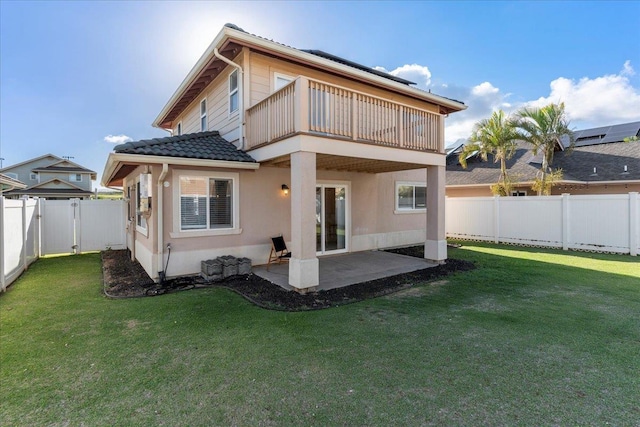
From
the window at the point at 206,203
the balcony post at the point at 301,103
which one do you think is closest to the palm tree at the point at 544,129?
the balcony post at the point at 301,103

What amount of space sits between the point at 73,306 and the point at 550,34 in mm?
18744

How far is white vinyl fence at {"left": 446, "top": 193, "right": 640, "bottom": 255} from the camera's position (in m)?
10.0

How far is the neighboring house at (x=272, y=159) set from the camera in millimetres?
6293

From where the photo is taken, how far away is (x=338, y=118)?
6770mm

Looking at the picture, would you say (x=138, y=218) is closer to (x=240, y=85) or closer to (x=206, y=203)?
(x=206, y=203)

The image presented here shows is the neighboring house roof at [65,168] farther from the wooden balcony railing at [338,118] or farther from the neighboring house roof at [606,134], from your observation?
the neighboring house roof at [606,134]

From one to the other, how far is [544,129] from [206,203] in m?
16.1

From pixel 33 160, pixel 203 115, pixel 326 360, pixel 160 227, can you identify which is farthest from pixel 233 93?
pixel 33 160

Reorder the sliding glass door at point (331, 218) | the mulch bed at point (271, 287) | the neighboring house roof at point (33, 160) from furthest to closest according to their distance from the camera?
the neighboring house roof at point (33, 160), the sliding glass door at point (331, 218), the mulch bed at point (271, 287)

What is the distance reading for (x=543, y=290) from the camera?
6.36m

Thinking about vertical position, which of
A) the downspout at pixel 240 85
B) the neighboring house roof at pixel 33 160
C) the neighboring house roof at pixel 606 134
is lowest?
the downspout at pixel 240 85

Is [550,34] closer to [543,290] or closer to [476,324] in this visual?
[543,290]

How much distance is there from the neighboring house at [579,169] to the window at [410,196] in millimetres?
7091

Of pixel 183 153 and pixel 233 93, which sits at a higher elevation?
pixel 233 93
